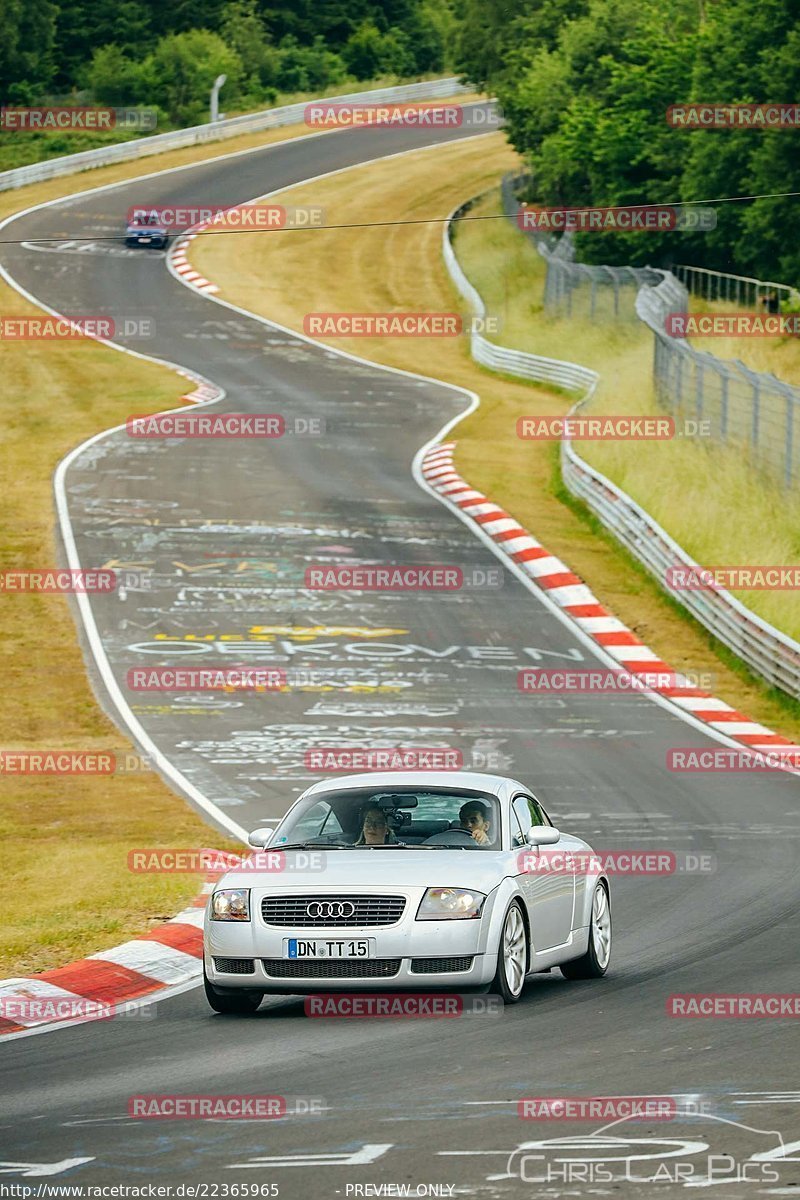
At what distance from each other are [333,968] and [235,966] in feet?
1.80

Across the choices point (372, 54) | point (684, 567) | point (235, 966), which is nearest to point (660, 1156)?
point (235, 966)

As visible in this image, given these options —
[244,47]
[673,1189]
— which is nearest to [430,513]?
[673,1189]

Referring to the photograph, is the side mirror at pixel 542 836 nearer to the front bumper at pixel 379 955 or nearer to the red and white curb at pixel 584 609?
the front bumper at pixel 379 955

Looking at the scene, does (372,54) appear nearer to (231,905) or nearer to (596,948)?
(596,948)

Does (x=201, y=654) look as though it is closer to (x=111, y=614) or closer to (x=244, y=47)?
(x=111, y=614)

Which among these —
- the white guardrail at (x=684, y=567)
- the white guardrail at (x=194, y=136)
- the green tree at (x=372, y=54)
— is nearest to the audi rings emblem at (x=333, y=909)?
the white guardrail at (x=684, y=567)

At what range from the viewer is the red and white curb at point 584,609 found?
23.7 meters

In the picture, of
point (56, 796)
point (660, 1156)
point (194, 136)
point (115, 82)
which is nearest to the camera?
point (660, 1156)

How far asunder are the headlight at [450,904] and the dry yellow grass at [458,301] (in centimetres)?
1352

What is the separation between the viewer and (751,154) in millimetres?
52000

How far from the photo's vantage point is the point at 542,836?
11617mm

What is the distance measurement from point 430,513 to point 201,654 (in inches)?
380

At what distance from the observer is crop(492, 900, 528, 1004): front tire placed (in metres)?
10.9

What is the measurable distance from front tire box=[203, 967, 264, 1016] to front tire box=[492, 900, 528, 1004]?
1340 millimetres
